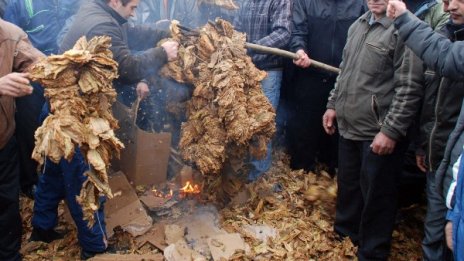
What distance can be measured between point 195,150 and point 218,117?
453mm

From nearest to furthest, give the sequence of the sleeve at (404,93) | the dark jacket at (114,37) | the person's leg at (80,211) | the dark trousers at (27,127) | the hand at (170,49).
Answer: the sleeve at (404,93) → the person's leg at (80,211) → the dark jacket at (114,37) → the hand at (170,49) → the dark trousers at (27,127)

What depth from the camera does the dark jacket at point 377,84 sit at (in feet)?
12.3

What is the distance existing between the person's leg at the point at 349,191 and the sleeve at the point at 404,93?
622 mm

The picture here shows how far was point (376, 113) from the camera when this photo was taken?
4.05m

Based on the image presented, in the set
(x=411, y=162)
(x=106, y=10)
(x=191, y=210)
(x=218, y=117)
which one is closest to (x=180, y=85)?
(x=218, y=117)

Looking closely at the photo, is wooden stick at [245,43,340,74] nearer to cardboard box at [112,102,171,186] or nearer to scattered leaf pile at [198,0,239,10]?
scattered leaf pile at [198,0,239,10]

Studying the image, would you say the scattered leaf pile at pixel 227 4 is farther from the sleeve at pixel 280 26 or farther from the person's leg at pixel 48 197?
the person's leg at pixel 48 197

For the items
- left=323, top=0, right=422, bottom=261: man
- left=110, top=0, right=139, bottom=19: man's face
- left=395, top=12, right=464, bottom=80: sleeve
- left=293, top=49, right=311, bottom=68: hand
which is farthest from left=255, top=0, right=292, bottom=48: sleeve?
left=395, top=12, right=464, bottom=80: sleeve

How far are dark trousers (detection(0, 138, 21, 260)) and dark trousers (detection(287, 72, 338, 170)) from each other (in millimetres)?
3784

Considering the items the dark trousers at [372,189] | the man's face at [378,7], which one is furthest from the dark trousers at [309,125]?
the man's face at [378,7]

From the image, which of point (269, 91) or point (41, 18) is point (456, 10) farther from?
point (41, 18)

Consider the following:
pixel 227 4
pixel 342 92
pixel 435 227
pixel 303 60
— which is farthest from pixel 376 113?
pixel 227 4

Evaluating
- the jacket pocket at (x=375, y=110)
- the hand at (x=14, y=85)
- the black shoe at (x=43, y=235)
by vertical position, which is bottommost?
the black shoe at (x=43, y=235)

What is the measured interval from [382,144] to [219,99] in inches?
68.4
